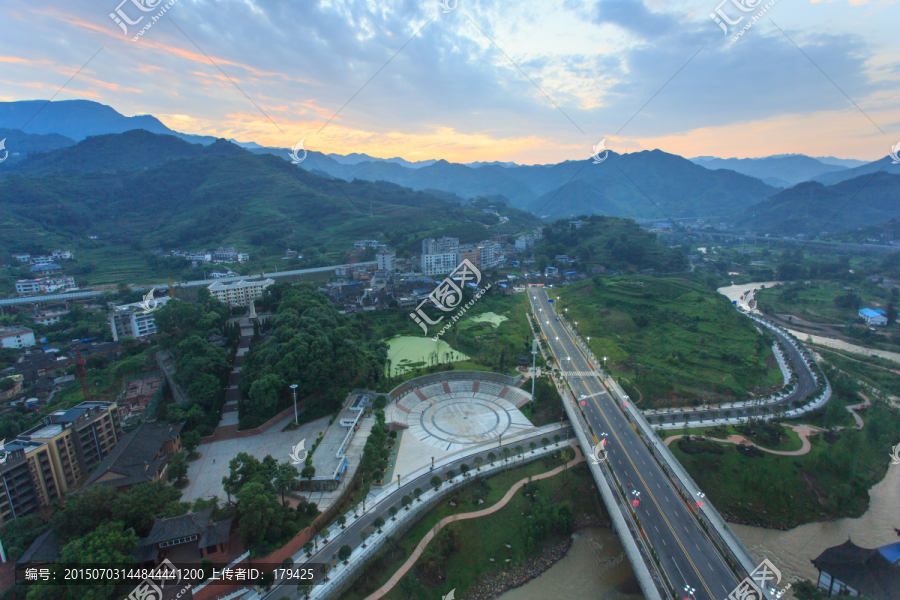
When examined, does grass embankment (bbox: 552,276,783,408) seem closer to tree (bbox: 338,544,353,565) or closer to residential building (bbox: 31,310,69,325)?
tree (bbox: 338,544,353,565)

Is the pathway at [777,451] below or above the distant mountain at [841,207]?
below

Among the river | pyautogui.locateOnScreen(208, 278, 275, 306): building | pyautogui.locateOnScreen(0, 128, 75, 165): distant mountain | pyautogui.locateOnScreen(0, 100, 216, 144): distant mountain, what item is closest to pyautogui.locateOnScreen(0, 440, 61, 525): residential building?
the river

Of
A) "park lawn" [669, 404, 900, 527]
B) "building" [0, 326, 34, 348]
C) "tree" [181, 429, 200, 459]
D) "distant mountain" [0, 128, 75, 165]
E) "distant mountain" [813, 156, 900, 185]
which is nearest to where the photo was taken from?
"park lawn" [669, 404, 900, 527]

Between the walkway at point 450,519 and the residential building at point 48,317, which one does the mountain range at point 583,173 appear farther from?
the walkway at point 450,519

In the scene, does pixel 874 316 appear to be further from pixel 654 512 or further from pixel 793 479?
pixel 654 512

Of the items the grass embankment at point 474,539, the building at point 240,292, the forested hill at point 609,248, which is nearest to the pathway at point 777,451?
the grass embankment at point 474,539
